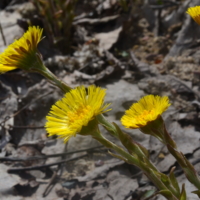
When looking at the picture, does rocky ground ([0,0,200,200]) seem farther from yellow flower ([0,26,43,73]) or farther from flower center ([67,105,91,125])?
yellow flower ([0,26,43,73])

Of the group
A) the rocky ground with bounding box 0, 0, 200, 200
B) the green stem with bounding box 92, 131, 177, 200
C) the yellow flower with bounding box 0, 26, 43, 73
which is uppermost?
the yellow flower with bounding box 0, 26, 43, 73

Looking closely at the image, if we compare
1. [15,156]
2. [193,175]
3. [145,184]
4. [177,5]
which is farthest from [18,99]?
[177,5]

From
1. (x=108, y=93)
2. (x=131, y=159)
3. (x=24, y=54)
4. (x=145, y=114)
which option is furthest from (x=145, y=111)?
(x=108, y=93)

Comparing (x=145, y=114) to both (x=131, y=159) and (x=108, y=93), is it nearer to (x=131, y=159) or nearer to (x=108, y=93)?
(x=131, y=159)

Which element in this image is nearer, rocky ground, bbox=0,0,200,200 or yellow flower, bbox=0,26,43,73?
yellow flower, bbox=0,26,43,73

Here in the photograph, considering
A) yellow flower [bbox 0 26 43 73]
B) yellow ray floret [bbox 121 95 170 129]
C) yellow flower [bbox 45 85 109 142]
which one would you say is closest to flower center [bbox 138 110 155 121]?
yellow ray floret [bbox 121 95 170 129]

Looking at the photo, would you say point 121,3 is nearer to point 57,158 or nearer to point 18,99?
point 18,99

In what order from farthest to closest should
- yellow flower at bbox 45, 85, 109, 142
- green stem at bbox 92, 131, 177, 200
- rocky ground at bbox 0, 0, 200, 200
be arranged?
1. rocky ground at bbox 0, 0, 200, 200
2. green stem at bbox 92, 131, 177, 200
3. yellow flower at bbox 45, 85, 109, 142
